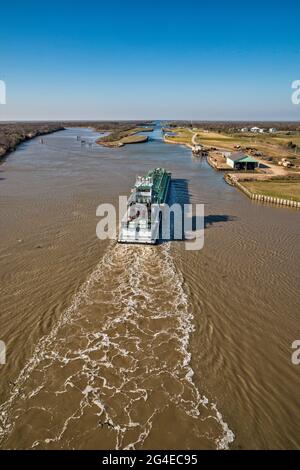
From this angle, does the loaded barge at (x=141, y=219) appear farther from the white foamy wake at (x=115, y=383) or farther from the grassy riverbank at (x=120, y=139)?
the grassy riverbank at (x=120, y=139)

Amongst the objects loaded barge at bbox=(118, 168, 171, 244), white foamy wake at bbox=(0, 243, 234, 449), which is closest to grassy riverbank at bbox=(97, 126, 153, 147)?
loaded barge at bbox=(118, 168, 171, 244)

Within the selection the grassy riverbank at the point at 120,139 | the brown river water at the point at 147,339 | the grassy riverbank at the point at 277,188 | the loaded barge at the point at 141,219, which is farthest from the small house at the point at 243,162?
the grassy riverbank at the point at 120,139

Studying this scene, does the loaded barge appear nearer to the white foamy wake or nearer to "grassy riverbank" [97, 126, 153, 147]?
the white foamy wake

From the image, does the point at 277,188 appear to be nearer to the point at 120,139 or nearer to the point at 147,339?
the point at 147,339

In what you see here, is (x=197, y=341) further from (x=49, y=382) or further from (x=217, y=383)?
(x=49, y=382)

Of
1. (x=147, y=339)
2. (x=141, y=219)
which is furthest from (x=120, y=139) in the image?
(x=147, y=339)
